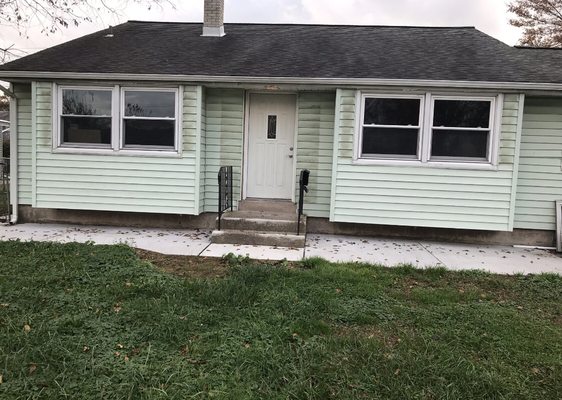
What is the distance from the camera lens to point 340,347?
322cm

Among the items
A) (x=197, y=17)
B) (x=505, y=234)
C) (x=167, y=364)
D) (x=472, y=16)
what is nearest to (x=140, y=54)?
(x=197, y=17)

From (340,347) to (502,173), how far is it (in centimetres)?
518

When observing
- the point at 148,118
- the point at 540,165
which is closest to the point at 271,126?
the point at 148,118

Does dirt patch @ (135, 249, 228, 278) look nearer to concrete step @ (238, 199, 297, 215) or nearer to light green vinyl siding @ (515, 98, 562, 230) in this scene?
concrete step @ (238, 199, 297, 215)

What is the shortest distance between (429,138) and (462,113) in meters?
0.67

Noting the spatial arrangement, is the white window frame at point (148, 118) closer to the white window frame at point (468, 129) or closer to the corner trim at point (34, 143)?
the corner trim at point (34, 143)

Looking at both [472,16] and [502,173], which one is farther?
[472,16]

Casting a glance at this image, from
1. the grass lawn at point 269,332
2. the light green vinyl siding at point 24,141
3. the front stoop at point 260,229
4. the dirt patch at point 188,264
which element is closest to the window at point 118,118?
the light green vinyl siding at point 24,141

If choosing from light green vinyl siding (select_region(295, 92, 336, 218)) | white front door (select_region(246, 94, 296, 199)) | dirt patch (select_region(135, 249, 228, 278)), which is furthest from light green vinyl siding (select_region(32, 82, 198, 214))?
light green vinyl siding (select_region(295, 92, 336, 218))

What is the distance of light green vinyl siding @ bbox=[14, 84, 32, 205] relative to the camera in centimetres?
789

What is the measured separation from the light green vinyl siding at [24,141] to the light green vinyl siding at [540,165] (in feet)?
29.1

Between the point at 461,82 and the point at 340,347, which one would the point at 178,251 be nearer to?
the point at 340,347

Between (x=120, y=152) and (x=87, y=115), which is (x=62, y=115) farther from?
(x=120, y=152)

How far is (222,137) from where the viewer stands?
26.0ft
